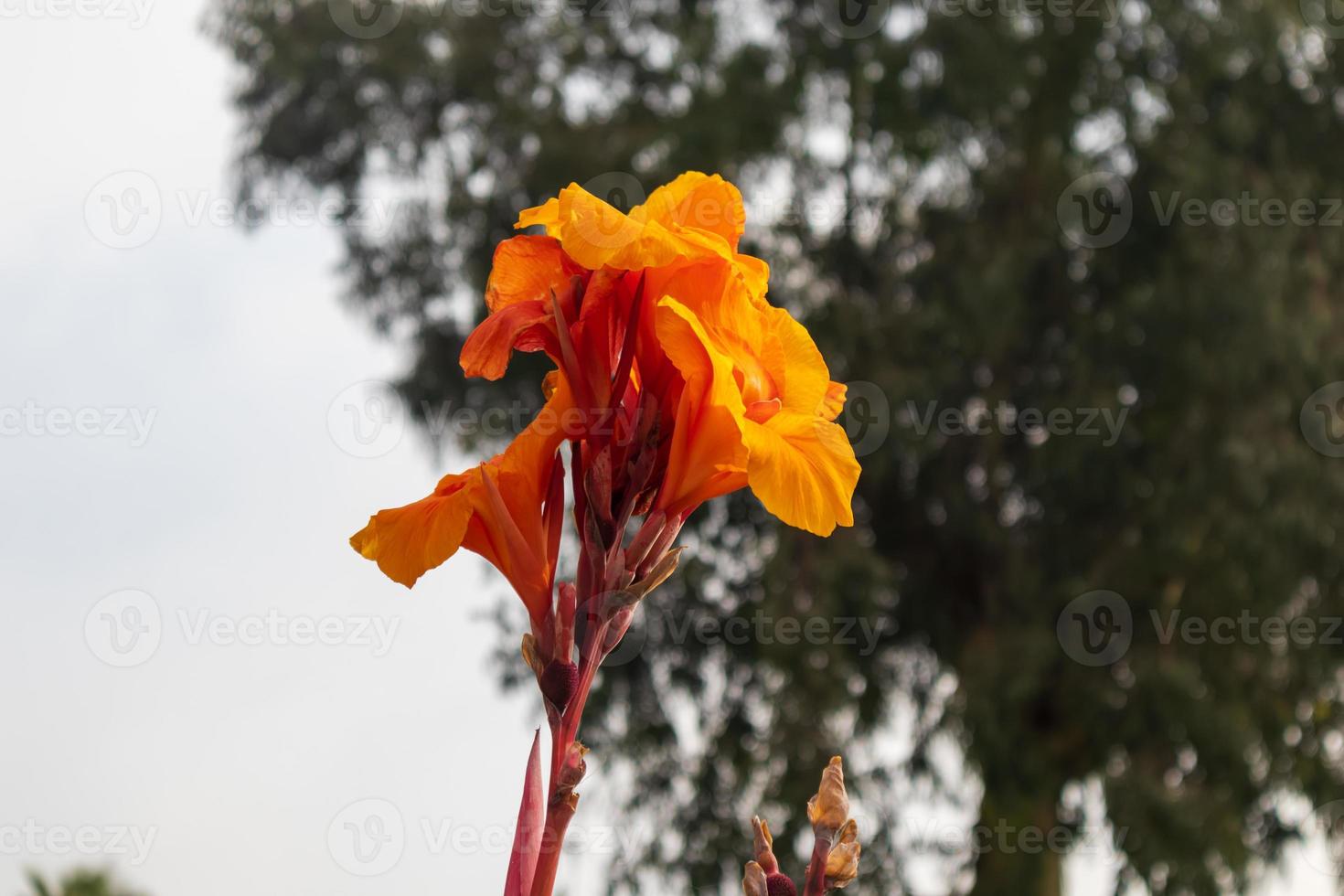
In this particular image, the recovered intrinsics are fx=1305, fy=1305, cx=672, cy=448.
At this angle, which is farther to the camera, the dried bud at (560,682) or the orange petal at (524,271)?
the orange petal at (524,271)

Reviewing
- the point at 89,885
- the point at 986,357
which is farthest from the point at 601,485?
the point at 986,357

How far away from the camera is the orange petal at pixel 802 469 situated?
1113 mm

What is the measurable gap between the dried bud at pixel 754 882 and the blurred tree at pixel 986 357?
24.6 feet

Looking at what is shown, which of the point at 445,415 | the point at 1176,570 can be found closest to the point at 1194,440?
the point at 1176,570

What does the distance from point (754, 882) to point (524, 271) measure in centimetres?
60

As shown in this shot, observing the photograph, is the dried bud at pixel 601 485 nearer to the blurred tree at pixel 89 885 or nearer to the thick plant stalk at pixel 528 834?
the thick plant stalk at pixel 528 834

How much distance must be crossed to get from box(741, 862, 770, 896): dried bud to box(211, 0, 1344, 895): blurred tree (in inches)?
296

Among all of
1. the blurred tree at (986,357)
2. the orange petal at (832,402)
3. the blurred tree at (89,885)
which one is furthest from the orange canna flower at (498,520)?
the blurred tree at (986,357)

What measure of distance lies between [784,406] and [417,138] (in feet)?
34.7

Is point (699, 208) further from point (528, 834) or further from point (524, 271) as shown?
point (528, 834)

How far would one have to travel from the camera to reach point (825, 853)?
104 cm

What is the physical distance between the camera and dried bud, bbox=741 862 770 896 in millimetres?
1023

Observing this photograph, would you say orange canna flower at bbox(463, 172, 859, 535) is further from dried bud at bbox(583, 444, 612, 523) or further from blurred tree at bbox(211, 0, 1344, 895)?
blurred tree at bbox(211, 0, 1344, 895)

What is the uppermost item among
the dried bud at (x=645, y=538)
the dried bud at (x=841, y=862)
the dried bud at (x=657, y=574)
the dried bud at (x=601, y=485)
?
the dried bud at (x=601, y=485)
